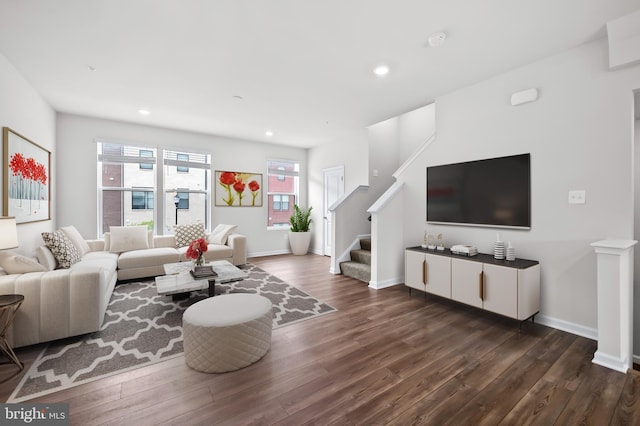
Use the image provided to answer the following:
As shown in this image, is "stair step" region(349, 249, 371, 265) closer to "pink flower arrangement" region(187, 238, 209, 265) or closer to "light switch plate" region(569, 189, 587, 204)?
"pink flower arrangement" region(187, 238, 209, 265)

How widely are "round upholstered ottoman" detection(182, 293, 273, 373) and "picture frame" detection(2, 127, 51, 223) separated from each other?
8.27 ft

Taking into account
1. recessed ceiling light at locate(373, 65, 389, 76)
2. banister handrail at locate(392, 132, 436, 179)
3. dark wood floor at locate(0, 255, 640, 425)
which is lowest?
dark wood floor at locate(0, 255, 640, 425)

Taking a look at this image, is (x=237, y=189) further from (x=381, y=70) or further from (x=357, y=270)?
(x=381, y=70)

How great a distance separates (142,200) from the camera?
16.9 ft

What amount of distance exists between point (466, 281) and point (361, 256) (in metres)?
2.01

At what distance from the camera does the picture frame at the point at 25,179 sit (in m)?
2.79

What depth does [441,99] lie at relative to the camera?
3676 millimetres

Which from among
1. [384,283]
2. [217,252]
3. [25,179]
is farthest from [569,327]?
[25,179]

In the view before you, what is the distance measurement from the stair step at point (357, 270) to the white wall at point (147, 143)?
246cm

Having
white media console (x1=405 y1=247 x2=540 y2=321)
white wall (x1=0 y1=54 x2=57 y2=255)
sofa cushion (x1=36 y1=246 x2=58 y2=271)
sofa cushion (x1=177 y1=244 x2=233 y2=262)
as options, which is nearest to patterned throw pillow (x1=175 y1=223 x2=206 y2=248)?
sofa cushion (x1=177 y1=244 x2=233 y2=262)

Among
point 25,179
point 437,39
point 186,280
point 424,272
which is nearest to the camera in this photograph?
point 437,39

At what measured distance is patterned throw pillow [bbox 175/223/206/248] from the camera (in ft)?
16.5

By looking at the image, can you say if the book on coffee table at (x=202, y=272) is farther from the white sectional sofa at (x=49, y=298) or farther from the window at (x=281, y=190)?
the window at (x=281, y=190)

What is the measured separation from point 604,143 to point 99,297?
4.77m
